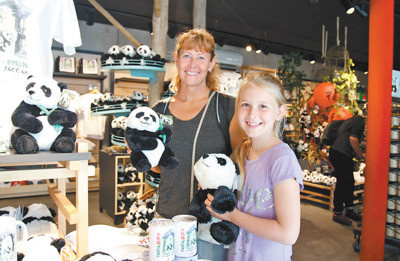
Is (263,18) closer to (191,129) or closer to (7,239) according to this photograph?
(191,129)

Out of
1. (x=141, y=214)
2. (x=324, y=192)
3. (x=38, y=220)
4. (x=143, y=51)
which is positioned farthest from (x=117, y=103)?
(x=324, y=192)

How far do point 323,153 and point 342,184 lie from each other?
5.40ft

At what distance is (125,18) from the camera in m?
6.11

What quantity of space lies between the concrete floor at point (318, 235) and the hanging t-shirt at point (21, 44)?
8.47 feet

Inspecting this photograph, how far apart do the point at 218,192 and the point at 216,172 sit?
76mm

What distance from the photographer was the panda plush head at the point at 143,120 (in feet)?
3.59

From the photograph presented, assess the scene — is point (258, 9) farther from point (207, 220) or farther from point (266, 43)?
point (207, 220)

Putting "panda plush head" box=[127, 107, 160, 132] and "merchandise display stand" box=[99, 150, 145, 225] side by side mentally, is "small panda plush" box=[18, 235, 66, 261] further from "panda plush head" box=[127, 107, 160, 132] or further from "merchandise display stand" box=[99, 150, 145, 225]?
"merchandise display stand" box=[99, 150, 145, 225]

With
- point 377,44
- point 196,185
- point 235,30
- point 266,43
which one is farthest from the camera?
point 266,43

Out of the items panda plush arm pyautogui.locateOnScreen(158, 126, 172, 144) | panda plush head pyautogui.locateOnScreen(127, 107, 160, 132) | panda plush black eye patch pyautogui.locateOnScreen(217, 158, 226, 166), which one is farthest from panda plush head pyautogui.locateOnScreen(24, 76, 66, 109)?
panda plush black eye patch pyautogui.locateOnScreen(217, 158, 226, 166)

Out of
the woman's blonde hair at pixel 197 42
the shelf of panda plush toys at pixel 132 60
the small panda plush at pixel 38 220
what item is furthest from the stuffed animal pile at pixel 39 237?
the shelf of panda plush toys at pixel 132 60

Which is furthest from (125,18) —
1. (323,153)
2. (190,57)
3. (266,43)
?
(190,57)

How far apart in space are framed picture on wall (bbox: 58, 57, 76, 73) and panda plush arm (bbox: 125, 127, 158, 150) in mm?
5106

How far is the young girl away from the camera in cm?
105
